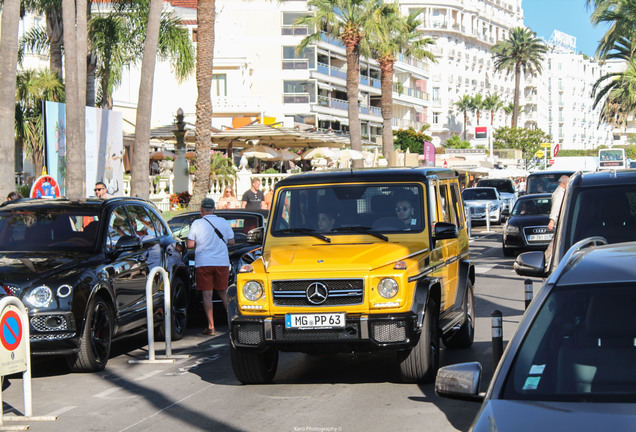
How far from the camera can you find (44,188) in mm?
17969

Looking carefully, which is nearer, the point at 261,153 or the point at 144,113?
the point at 144,113

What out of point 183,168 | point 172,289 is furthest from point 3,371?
point 183,168

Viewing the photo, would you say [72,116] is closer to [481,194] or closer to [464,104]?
[481,194]

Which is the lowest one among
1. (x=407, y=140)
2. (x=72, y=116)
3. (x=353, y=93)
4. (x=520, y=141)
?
(x=72, y=116)

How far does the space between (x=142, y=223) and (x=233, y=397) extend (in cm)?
451

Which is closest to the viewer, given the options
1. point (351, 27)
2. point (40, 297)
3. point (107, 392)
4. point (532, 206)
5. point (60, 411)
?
point (60, 411)

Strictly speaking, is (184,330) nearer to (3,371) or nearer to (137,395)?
(137,395)

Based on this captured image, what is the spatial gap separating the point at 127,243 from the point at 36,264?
1252 millimetres

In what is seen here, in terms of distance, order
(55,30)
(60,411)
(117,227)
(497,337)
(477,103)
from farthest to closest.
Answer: (477,103) → (55,30) → (117,227) → (60,411) → (497,337)

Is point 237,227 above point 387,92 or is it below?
below

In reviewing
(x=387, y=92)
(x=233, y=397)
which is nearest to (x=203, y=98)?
(x=233, y=397)

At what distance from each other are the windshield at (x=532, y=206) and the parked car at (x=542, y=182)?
11.3 feet

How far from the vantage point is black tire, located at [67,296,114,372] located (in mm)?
10078

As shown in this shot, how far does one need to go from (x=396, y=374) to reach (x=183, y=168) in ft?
82.4
